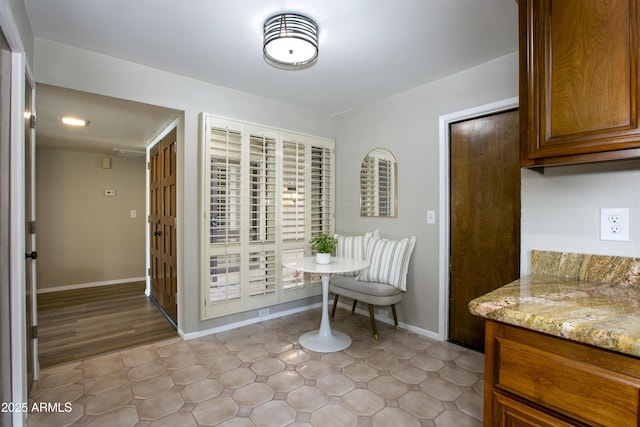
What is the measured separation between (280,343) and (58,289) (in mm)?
4173

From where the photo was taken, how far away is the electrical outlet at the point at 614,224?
48.3 inches

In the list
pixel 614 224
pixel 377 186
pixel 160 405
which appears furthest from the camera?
pixel 377 186

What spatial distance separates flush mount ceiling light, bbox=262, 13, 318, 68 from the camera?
1.89 metres

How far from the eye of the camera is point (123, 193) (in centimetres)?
527

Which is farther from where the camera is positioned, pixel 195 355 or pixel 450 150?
pixel 450 150

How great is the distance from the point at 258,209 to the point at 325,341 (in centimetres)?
148

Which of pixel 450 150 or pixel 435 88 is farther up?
pixel 435 88

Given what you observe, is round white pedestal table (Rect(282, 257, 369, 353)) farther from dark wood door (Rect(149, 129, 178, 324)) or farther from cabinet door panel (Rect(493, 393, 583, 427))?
cabinet door panel (Rect(493, 393, 583, 427))

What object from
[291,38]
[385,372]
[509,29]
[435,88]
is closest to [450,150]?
[435,88]

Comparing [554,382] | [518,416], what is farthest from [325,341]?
[554,382]

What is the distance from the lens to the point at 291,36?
6.21 feet

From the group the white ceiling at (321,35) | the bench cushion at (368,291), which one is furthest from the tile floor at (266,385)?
the white ceiling at (321,35)

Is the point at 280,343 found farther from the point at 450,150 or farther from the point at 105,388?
the point at 450,150

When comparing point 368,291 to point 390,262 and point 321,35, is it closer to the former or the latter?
point 390,262
